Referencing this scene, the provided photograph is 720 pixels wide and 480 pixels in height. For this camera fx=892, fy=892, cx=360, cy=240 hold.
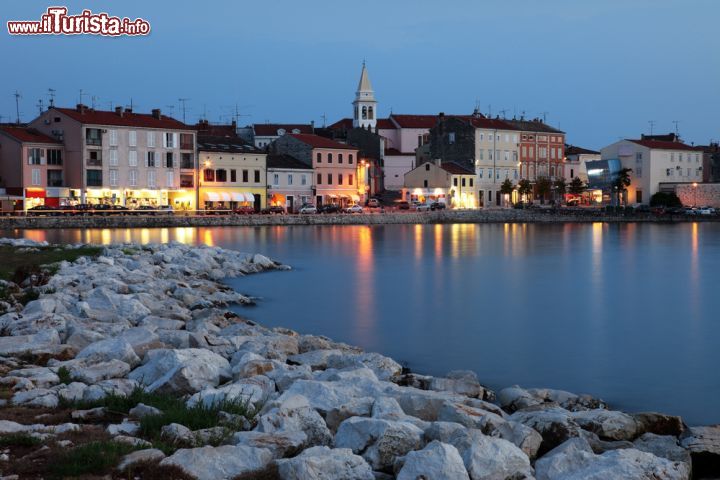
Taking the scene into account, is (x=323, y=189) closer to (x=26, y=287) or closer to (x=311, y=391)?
(x=26, y=287)

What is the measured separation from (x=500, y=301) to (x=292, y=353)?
14864 millimetres

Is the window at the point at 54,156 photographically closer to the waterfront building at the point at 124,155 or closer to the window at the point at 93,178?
the waterfront building at the point at 124,155

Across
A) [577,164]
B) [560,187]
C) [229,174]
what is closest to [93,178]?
[229,174]

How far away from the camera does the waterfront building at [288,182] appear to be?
82.2 meters

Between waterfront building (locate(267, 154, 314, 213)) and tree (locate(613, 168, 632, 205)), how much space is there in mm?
34101

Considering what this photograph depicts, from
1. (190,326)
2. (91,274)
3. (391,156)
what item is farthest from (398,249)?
(391,156)

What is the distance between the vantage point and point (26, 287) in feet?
65.6

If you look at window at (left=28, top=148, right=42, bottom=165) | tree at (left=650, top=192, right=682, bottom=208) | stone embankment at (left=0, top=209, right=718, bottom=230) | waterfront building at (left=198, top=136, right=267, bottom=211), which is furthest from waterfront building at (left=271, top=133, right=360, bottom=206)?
tree at (left=650, top=192, right=682, bottom=208)

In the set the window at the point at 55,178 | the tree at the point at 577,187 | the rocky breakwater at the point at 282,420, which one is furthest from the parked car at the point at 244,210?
the rocky breakwater at the point at 282,420

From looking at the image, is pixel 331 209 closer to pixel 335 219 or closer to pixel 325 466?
pixel 335 219

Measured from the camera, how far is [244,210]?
78.1 metres

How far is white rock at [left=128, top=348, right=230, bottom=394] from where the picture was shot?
1009 centimetres

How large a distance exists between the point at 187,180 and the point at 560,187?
46.2 m

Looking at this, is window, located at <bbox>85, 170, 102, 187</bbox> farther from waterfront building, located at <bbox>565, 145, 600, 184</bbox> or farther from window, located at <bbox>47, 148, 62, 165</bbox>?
waterfront building, located at <bbox>565, 145, 600, 184</bbox>
